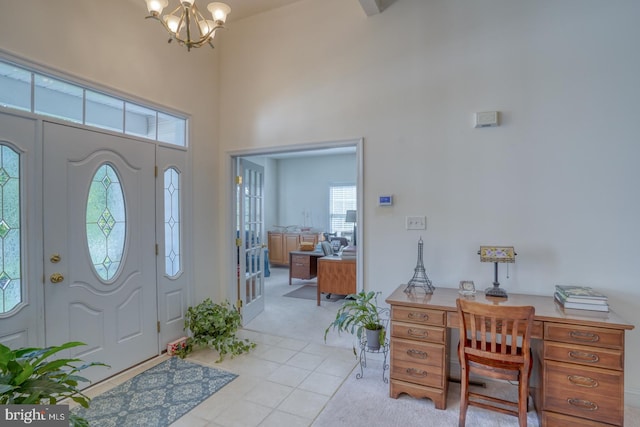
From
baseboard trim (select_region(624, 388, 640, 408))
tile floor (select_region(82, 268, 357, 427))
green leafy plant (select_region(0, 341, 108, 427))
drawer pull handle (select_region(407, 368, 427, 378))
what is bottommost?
tile floor (select_region(82, 268, 357, 427))

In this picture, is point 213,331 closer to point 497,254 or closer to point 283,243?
point 497,254

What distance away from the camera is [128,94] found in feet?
9.30

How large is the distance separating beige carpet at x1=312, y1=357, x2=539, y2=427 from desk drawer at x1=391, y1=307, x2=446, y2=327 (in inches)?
23.9

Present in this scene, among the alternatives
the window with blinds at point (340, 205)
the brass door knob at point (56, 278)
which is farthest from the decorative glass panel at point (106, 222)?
the window with blinds at point (340, 205)

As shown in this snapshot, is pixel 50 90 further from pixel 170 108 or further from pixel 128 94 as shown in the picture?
pixel 170 108

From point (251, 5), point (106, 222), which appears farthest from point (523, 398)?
point (251, 5)

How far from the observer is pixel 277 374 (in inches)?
110

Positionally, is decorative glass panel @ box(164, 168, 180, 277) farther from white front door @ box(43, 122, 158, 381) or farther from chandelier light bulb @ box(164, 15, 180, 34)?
chandelier light bulb @ box(164, 15, 180, 34)

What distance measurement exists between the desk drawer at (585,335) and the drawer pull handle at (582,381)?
0.21m

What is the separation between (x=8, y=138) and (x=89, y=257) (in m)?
0.99

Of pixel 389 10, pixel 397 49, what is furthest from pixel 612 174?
pixel 389 10

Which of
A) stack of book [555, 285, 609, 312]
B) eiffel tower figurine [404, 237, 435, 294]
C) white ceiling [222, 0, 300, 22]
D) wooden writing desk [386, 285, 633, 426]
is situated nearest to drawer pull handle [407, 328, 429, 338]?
wooden writing desk [386, 285, 633, 426]

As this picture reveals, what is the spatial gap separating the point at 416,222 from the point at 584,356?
143 cm

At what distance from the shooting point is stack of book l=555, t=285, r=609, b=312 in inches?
82.0
